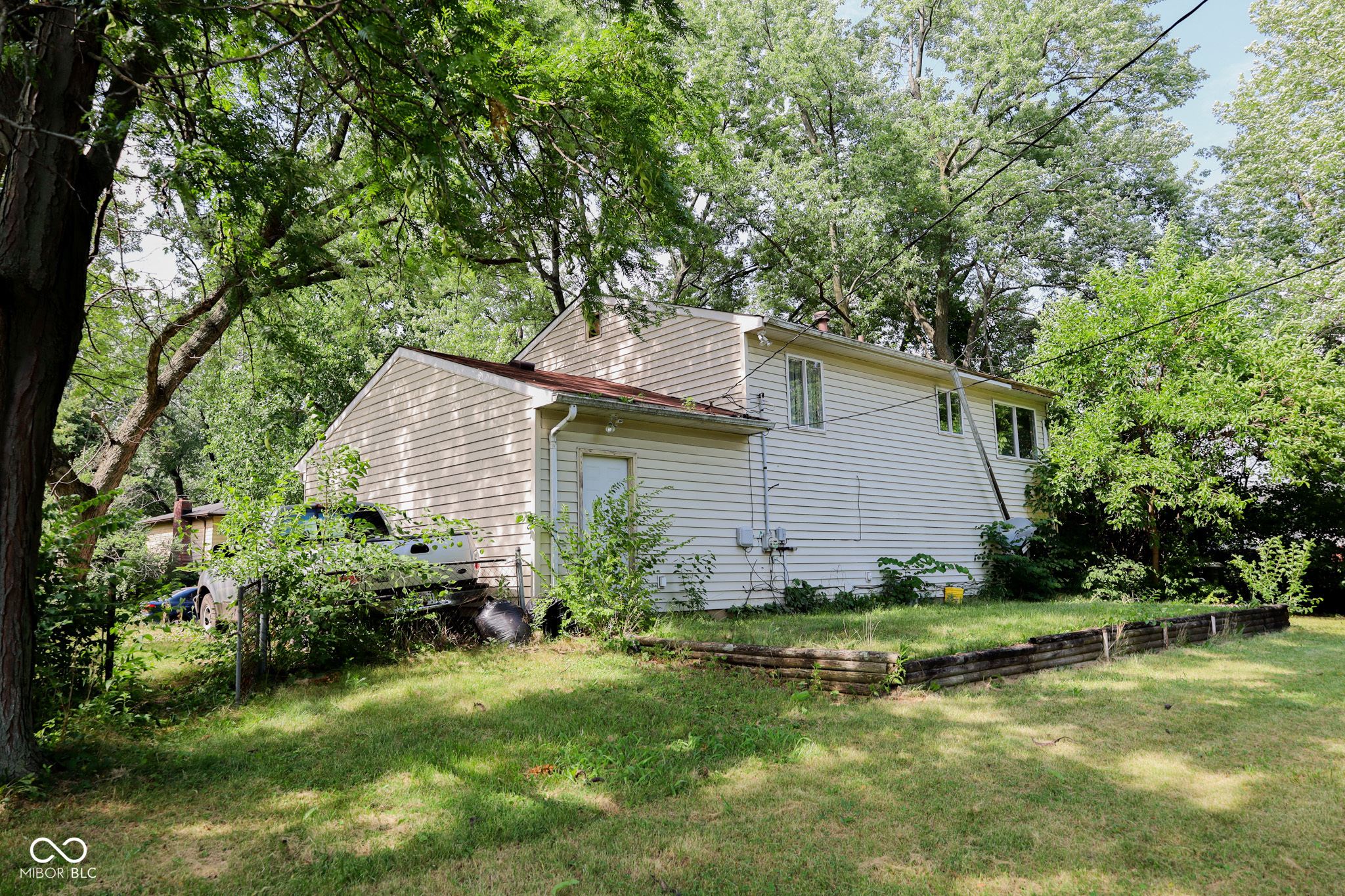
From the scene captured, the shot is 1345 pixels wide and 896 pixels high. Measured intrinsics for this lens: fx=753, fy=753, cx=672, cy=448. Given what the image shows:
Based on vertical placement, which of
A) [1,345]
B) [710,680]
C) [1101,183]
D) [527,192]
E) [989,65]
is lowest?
[710,680]

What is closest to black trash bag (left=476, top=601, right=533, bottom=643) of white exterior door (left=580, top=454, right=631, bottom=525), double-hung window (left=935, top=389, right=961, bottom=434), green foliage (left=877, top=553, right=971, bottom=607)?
white exterior door (left=580, top=454, right=631, bottom=525)

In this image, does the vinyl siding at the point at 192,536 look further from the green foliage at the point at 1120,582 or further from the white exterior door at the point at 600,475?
the green foliage at the point at 1120,582

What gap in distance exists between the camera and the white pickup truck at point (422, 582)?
7.82 m

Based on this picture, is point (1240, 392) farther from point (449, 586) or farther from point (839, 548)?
point (449, 586)

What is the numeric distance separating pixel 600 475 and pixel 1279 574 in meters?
12.3

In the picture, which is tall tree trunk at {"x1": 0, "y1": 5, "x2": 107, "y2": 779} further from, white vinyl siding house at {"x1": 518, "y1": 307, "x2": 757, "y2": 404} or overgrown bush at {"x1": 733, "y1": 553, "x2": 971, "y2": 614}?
overgrown bush at {"x1": 733, "y1": 553, "x2": 971, "y2": 614}

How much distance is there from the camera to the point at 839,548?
46.8ft

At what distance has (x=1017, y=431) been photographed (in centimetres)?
1912

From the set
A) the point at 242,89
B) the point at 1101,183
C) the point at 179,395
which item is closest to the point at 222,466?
the point at 179,395

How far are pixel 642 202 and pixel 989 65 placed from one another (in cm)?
2523

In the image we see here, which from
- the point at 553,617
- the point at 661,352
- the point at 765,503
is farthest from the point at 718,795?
the point at 661,352

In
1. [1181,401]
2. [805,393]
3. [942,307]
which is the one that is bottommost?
[1181,401]

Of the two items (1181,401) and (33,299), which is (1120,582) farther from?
A: (33,299)

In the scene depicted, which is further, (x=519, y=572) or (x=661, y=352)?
(x=661, y=352)
